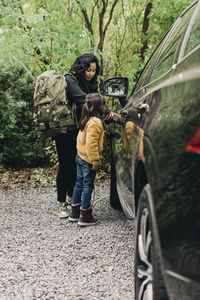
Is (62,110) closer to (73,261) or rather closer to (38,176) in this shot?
(73,261)

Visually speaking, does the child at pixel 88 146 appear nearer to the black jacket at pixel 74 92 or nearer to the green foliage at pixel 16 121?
the black jacket at pixel 74 92

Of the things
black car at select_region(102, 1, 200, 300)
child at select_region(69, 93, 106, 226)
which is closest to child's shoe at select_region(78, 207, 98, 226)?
child at select_region(69, 93, 106, 226)

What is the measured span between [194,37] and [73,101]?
2.63 meters

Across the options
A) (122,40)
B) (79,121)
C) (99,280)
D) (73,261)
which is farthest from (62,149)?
(122,40)

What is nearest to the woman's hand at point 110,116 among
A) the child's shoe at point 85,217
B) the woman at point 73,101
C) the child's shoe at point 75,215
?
the woman at point 73,101

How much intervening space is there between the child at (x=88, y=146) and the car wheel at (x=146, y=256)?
2.07 m

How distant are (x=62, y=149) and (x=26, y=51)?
324 cm

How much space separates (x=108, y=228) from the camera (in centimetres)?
440

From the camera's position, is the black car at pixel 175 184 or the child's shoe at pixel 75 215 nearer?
the black car at pixel 175 184

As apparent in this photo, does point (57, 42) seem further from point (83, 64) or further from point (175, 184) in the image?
point (175, 184)

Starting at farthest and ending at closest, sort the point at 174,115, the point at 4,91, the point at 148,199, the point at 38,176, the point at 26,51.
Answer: the point at 4,91 < the point at 38,176 < the point at 26,51 < the point at 148,199 < the point at 174,115

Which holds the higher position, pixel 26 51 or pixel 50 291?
pixel 26 51

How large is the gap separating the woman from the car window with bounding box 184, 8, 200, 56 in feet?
6.94

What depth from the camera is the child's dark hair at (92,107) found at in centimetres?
417
